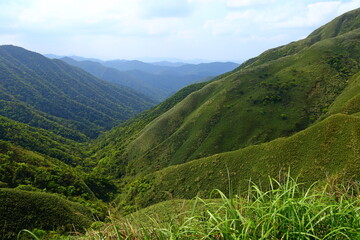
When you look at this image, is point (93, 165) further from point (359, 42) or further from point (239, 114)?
point (359, 42)

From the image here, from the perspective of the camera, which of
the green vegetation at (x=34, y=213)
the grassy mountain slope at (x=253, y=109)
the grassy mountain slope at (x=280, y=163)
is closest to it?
the green vegetation at (x=34, y=213)

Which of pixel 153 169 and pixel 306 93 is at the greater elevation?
pixel 306 93

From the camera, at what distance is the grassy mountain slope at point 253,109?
91312 millimetres

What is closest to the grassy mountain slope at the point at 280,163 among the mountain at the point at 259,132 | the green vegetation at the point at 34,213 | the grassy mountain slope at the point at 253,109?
the mountain at the point at 259,132

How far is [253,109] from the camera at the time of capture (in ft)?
340

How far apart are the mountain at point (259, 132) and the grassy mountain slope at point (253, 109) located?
0.41 m

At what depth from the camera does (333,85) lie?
326 feet

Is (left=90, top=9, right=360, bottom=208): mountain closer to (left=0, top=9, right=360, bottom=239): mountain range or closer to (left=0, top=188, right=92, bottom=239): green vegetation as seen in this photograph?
(left=0, top=9, right=360, bottom=239): mountain range

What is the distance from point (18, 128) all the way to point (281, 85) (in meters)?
172

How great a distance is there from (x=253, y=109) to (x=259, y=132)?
1787 centimetres

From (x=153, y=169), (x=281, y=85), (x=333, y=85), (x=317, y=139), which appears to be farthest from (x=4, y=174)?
(x=333, y=85)

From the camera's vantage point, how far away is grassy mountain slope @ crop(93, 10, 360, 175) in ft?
300

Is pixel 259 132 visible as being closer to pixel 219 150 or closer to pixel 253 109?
pixel 253 109

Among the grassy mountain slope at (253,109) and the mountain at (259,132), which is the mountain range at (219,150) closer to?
the mountain at (259,132)
